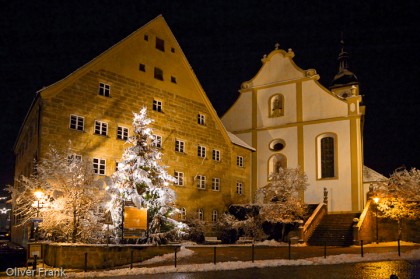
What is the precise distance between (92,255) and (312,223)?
2042cm

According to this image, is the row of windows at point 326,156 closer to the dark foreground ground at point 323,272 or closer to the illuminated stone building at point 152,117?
the illuminated stone building at point 152,117

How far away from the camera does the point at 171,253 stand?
23344mm

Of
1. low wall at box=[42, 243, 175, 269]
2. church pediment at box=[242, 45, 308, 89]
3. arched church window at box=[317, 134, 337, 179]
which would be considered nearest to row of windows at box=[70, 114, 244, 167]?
low wall at box=[42, 243, 175, 269]

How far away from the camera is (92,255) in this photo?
1980 centimetres

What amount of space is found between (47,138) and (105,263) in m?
10.8

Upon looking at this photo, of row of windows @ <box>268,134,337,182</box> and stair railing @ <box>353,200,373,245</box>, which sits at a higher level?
row of windows @ <box>268,134,337,182</box>

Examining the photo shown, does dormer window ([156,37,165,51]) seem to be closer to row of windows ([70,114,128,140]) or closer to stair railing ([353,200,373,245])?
row of windows ([70,114,128,140])

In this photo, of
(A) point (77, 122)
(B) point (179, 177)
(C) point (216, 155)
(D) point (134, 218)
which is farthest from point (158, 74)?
(D) point (134, 218)

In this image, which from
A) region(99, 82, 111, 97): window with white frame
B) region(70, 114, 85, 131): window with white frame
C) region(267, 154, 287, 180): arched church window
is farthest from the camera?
region(267, 154, 287, 180): arched church window

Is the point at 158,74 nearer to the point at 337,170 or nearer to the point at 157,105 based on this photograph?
the point at 157,105

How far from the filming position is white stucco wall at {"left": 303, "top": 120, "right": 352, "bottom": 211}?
4328 cm

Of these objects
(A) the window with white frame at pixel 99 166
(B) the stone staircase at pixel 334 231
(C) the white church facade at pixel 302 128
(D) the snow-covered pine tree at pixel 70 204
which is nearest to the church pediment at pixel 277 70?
(C) the white church facade at pixel 302 128

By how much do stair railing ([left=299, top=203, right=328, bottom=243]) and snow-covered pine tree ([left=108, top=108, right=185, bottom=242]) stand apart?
1124cm

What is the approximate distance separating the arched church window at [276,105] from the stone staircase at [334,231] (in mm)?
14006
